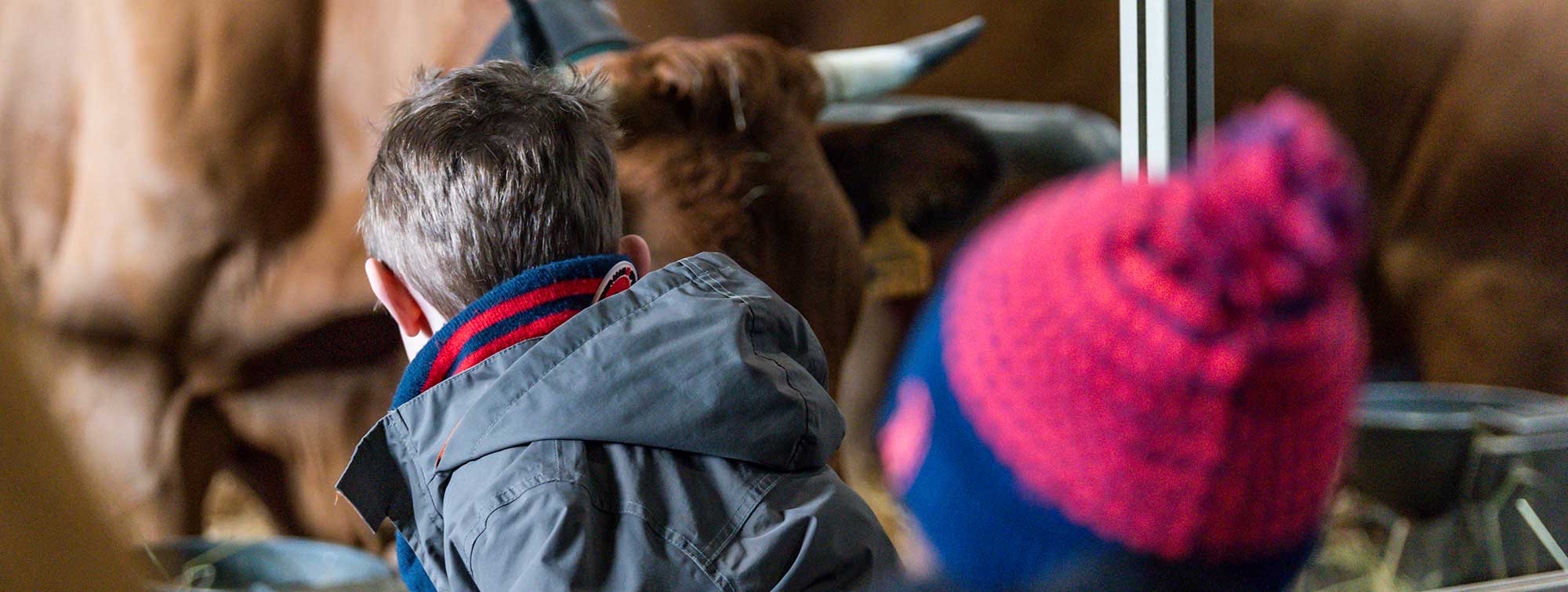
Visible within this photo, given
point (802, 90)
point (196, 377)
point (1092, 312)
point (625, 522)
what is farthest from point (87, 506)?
point (196, 377)

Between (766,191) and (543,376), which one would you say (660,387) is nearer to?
(543,376)

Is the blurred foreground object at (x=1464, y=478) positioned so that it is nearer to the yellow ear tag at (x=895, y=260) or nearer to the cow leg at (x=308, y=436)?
the yellow ear tag at (x=895, y=260)

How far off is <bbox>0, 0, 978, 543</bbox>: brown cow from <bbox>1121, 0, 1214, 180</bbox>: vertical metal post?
0.34 meters

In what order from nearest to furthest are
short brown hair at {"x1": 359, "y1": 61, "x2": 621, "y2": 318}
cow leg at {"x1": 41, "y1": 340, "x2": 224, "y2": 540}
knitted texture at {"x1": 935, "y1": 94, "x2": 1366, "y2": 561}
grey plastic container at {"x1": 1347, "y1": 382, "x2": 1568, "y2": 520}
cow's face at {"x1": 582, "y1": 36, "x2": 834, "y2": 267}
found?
knitted texture at {"x1": 935, "y1": 94, "x2": 1366, "y2": 561}, short brown hair at {"x1": 359, "y1": 61, "x2": 621, "y2": 318}, cow's face at {"x1": 582, "y1": 36, "x2": 834, "y2": 267}, cow leg at {"x1": 41, "y1": 340, "x2": 224, "y2": 540}, grey plastic container at {"x1": 1347, "y1": 382, "x2": 1568, "y2": 520}

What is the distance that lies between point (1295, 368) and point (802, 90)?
913 millimetres

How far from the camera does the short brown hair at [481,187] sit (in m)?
0.55

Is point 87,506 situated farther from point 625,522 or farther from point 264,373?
point 264,373

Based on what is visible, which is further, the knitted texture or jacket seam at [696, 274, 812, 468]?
jacket seam at [696, 274, 812, 468]

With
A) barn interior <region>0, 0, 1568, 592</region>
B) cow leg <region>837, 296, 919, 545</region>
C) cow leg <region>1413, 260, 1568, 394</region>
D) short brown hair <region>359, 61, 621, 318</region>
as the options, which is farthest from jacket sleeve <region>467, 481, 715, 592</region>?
cow leg <region>1413, 260, 1568, 394</region>

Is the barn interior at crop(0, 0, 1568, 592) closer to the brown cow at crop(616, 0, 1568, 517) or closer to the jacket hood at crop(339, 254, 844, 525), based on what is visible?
the brown cow at crop(616, 0, 1568, 517)

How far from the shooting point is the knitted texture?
200 millimetres

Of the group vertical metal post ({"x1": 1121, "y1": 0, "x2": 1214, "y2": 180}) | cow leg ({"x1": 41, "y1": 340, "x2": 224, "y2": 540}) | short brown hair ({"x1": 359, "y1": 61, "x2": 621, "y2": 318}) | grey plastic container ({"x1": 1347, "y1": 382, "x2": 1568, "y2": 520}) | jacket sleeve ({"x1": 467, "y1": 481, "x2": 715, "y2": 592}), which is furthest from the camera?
grey plastic container ({"x1": 1347, "y1": 382, "x2": 1568, "y2": 520})

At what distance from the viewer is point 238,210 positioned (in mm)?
1085

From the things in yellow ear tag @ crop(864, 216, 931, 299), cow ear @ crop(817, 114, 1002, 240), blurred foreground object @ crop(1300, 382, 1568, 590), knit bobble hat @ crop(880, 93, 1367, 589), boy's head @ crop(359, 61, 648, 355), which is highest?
knit bobble hat @ crop(880, 93, 1367, 589)
